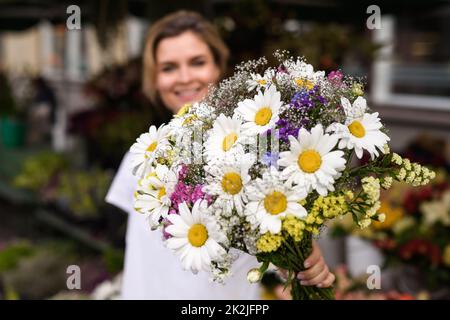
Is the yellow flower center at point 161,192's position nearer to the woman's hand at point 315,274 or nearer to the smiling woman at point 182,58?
the woman's hand at point 315,274

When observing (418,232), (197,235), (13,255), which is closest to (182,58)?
(197,235)

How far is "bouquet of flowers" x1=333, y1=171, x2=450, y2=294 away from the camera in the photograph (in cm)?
302

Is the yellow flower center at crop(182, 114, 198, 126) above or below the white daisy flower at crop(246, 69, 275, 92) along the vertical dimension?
below

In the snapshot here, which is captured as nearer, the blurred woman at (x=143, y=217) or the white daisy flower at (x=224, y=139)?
the white daisy flower at (x=224, y=139)

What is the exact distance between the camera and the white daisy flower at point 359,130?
3.61ft

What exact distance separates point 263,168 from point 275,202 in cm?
7

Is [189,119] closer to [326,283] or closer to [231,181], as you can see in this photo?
[231,181]

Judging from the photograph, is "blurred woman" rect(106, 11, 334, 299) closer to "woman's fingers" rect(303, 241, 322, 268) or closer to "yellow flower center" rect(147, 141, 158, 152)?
"woman's fingers" rect(303, 241, 322, 268)

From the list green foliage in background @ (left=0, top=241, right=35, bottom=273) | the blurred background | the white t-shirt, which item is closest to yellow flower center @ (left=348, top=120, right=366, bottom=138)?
the white t-shirt

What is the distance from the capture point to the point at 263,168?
3.54 ft

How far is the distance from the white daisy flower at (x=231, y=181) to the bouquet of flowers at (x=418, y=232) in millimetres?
2195

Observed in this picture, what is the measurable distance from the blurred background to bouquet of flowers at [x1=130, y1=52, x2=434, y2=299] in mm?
1048

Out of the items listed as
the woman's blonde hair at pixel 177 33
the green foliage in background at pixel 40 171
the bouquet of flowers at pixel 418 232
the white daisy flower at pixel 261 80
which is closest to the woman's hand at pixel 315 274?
the white daisy flower at pixel 261 80
